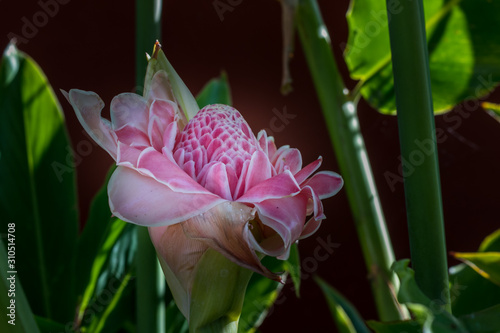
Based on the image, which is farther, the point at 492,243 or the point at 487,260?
the point at 492,243

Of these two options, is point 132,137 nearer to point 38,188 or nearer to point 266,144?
point 266,144

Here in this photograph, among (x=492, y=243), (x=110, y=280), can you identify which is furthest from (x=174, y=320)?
(x=492, y=243)

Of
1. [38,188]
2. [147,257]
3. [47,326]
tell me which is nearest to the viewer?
[147,257]

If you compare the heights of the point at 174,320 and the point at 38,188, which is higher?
the point at 38,188

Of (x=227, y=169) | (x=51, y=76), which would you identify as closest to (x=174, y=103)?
(x=227, y=169)

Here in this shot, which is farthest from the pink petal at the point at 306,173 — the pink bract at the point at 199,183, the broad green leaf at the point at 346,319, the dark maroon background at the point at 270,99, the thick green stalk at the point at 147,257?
the dark maroon background at the point at 270,99

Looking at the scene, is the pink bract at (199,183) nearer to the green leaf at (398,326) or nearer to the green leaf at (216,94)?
the green leaf at (398,326)
